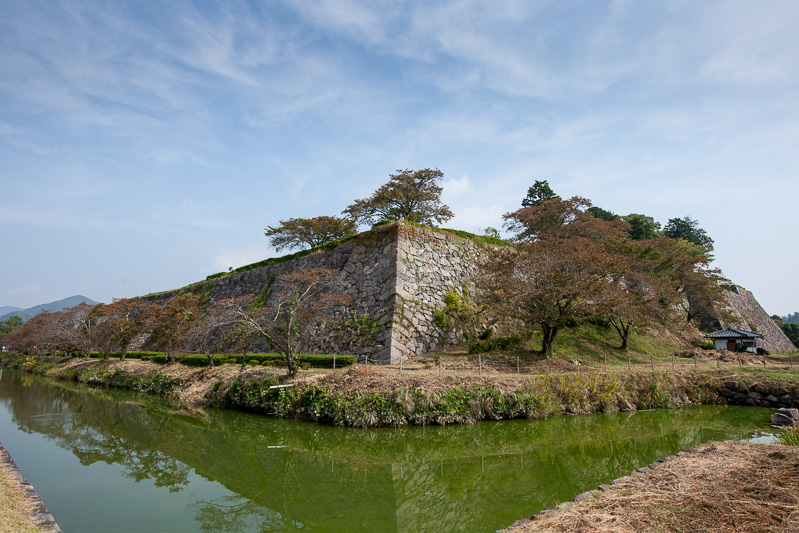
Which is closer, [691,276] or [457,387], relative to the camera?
[457,387]

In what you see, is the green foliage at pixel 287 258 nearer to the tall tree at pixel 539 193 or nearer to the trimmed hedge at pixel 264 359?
the trimmed hedge at pixel 264 359

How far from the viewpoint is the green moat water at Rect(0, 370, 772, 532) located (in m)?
6.29

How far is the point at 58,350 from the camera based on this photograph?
1420 inches

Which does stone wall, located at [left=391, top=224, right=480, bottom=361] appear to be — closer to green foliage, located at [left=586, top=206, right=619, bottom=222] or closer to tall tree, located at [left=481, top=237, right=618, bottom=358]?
tall tree, located at [left=481, top=237, right=618, bottom=358]

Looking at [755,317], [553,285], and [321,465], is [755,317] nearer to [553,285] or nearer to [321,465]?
[553,285]

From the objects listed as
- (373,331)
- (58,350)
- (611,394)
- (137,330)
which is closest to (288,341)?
(373,331)

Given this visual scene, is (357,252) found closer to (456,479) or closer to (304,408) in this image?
(304,408)

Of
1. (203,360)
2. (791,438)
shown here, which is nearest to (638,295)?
(791,438)

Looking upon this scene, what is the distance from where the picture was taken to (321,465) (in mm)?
8602

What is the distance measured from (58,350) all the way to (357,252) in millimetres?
31874

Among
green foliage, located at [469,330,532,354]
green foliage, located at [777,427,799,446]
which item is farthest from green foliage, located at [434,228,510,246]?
green foliage, located at [777,427,799,446]

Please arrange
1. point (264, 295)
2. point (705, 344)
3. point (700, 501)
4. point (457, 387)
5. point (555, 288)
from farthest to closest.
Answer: point (705, 344) < point (264, 295) < point (555, 288) < point (457, 387) < point (700, 501)

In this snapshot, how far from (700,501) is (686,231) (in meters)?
50.5

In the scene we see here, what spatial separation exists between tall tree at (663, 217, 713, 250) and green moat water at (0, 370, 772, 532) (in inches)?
1522
